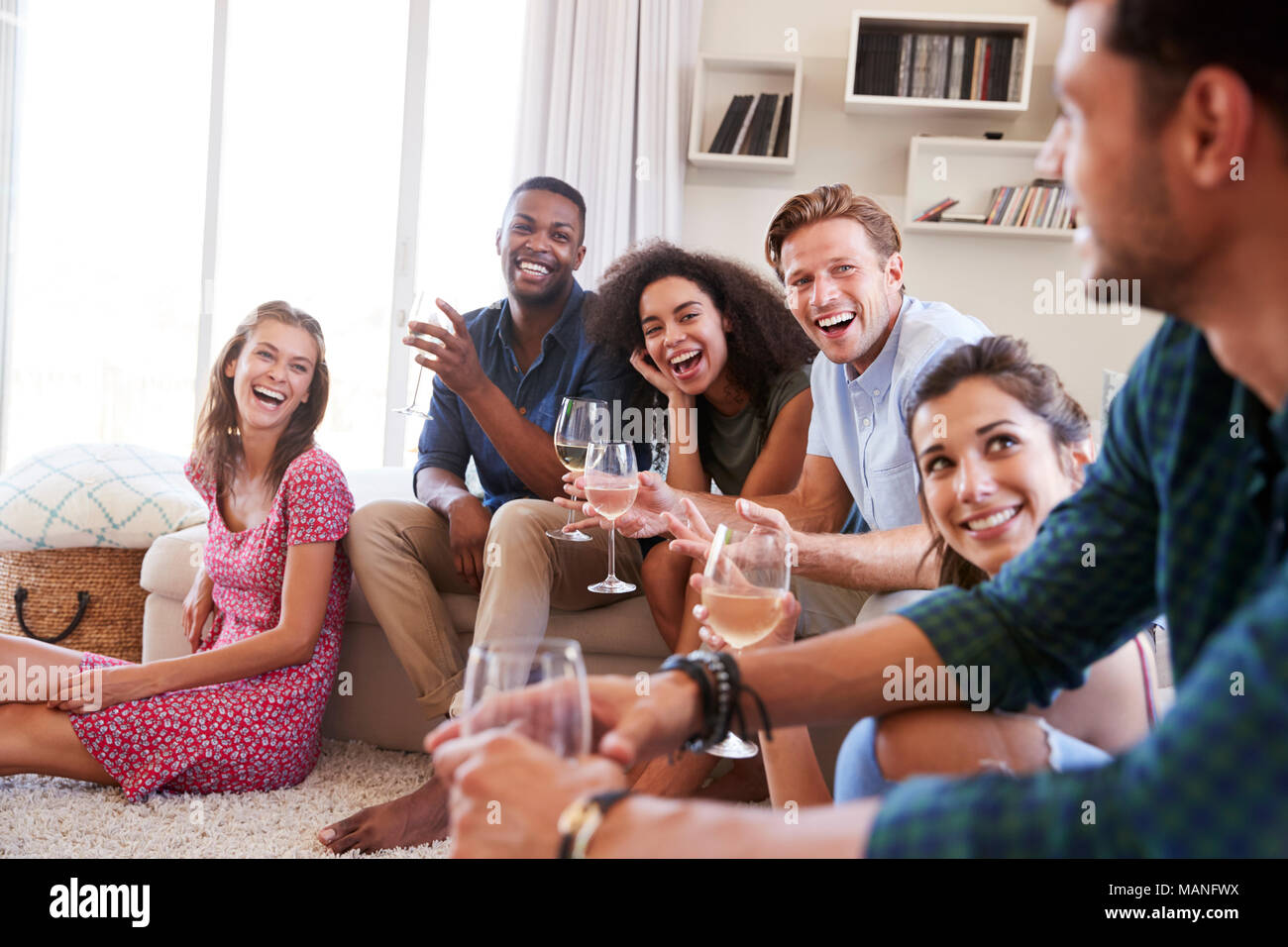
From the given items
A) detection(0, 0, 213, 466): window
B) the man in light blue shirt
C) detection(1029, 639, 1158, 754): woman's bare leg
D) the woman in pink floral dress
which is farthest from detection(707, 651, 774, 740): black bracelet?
detection(0, 0, 213, 466): window

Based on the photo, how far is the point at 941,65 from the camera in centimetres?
390

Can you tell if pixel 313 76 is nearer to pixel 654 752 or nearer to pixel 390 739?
pixel 390 739

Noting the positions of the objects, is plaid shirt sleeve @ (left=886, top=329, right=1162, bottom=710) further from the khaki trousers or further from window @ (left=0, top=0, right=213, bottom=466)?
window @ (left=0, top=0, right=213, bottom=466)

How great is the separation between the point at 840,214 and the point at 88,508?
1.91 metres

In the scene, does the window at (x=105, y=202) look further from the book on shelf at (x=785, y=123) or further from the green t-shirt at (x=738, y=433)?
the green t-shirt at (x=738, y=433)

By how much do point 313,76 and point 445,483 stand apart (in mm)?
3058

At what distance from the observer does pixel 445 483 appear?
243 centimetres

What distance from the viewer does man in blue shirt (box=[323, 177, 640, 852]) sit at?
201cm

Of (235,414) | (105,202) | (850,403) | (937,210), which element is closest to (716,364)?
(850,403)

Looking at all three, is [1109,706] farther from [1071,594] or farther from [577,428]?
[577,428]

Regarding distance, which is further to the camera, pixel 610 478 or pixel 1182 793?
pixel 610 478

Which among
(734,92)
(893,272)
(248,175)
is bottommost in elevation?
(893,272)

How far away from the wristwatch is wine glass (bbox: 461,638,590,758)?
5 cm
